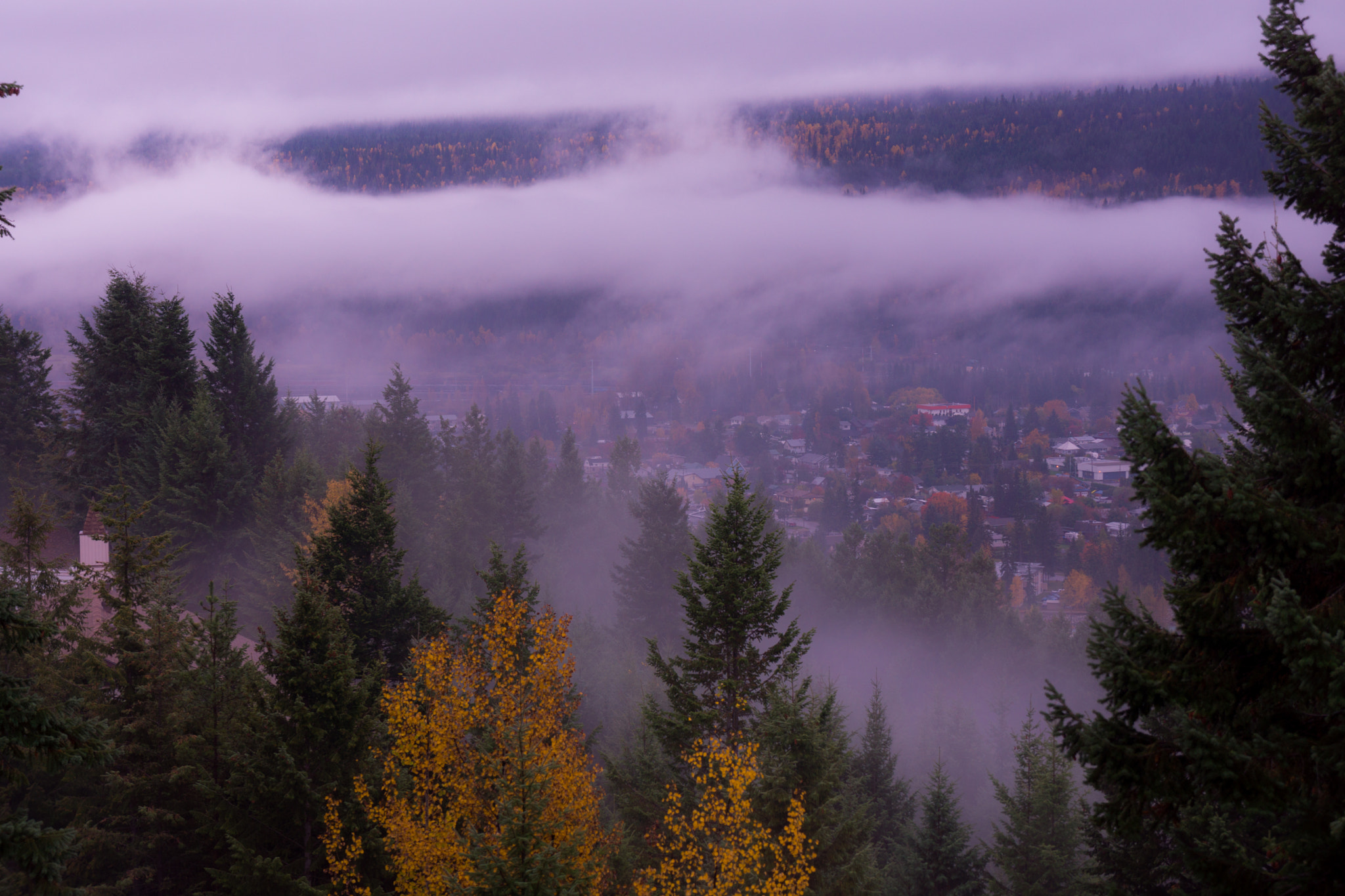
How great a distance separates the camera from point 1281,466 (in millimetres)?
7637

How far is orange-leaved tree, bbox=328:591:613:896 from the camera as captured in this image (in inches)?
563

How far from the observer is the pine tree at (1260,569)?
6.67 metres

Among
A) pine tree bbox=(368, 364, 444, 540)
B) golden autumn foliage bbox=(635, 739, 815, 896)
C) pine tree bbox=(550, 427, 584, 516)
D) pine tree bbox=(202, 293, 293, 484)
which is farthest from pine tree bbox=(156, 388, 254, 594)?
pine tree bbox=(550, 427, 584, 516)

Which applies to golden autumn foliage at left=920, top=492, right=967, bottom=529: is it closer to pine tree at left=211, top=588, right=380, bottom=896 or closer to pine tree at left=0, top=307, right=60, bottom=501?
pine tree at left=0, top=307, right=60, bottom=501

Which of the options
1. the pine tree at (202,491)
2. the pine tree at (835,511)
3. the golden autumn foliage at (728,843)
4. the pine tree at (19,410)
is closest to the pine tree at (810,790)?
the golden autumn foliage at (728,843)

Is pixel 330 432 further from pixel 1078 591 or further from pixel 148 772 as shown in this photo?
pixel 1078 591

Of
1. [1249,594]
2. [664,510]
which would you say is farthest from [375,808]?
[664,510]

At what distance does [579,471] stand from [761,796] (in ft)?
264

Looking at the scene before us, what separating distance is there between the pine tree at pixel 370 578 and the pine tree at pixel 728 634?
882 centimetres

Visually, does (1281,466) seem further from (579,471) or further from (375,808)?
(579,471)

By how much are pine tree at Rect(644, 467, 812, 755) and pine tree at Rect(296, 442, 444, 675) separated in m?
8.82

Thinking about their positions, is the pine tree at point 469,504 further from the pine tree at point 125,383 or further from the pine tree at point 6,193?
the pine tree at point 6,193

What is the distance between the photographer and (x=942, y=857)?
88.0 ft

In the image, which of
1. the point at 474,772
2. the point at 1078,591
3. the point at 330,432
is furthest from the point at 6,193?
the point at 1078,591
